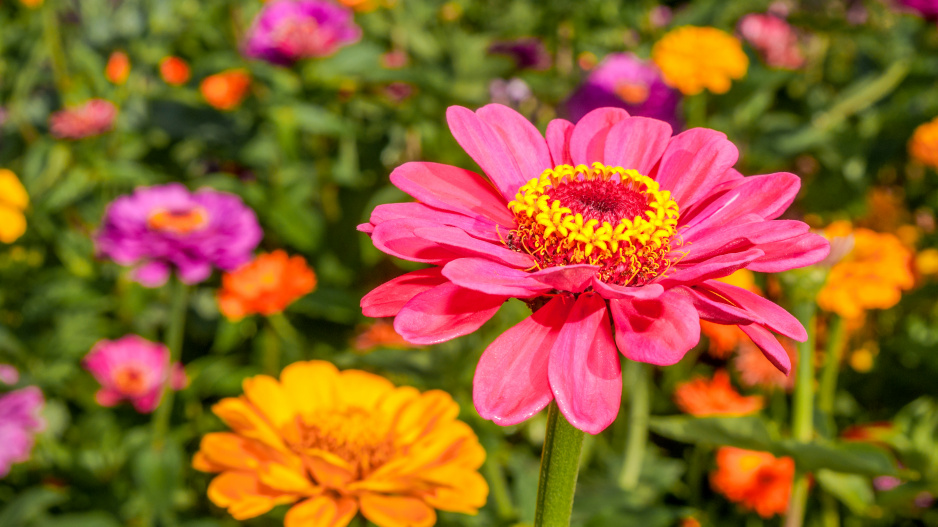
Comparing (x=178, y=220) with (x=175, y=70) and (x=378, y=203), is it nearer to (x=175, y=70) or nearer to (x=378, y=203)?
(x=378, y=203)

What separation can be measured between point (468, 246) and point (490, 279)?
A: 0.04 m

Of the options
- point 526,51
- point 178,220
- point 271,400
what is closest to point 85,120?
point 178,220

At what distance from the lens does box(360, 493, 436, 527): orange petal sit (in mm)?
632

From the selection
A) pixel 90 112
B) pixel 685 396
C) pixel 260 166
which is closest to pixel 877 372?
pixel 685 396

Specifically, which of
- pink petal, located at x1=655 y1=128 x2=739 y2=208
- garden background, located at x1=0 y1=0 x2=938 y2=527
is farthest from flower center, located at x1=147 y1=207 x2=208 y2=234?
pink petal, located at x1=655 y1=128 x2=739 y2=208

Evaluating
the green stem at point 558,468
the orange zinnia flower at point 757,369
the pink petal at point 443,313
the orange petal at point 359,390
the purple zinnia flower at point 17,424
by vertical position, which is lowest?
the purple zinnia flower at point 17,424

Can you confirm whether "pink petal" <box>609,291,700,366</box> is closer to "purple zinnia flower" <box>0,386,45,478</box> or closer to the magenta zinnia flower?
the magenta zinnia flower

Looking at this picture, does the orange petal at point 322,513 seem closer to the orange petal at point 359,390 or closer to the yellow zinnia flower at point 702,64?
the orange petal at point 359,390

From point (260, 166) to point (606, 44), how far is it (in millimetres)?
A: 1158

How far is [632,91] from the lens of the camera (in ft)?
5.96

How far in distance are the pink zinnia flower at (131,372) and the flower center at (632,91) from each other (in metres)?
1.19

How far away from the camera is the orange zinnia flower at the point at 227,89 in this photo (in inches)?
90.7

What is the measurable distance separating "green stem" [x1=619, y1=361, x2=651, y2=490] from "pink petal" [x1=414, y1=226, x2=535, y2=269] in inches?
29.6

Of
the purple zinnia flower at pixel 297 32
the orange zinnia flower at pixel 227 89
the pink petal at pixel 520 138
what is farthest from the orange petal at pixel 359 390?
the orange zinnia flower at pixel 227 89
